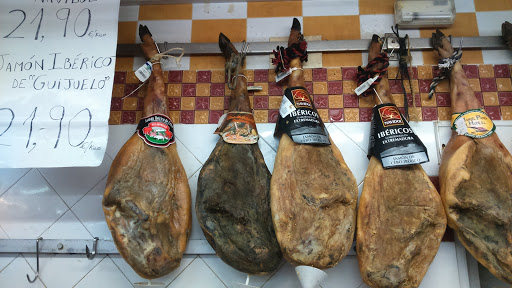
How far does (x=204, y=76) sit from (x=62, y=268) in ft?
3.97

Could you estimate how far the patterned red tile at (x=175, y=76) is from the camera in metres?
2.28

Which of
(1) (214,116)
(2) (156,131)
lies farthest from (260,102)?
(2) (156,131)

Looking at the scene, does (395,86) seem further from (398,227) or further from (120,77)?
(120,77)

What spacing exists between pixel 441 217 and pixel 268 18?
4.58ft

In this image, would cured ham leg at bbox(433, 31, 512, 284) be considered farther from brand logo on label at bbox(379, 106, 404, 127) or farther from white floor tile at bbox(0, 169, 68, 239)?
white floor tile at bbox(0, 169, 68, 239)

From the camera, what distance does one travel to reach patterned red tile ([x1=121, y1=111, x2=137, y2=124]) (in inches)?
87.4

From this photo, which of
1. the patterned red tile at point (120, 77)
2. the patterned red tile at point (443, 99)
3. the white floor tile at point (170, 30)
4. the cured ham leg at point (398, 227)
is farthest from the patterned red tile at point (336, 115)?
the patterned red tile at point (120, 77)

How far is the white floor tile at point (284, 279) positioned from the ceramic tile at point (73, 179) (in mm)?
1010

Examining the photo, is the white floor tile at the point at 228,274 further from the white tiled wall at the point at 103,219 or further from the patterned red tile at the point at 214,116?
the patterned red tile at the point at 214,116

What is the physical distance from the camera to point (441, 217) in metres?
1.75

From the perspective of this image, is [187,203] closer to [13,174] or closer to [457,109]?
[13,174]

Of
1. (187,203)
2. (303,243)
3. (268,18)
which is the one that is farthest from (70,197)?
(268,18)

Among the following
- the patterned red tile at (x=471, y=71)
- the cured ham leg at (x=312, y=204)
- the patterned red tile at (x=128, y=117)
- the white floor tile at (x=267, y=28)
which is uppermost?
the white floor tile at (x=267, y=28)

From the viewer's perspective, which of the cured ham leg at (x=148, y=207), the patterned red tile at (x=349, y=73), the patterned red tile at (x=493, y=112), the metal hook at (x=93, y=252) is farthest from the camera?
the patterned red tile at (x=349, y=73)
